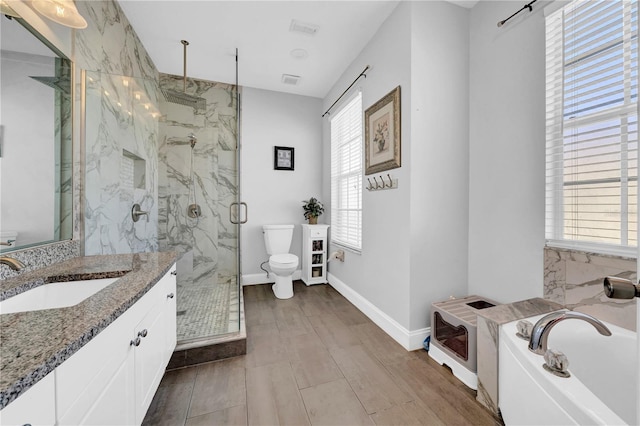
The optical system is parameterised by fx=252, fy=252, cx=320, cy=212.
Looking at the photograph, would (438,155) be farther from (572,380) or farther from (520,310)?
(572,380)

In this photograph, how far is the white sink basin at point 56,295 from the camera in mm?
958

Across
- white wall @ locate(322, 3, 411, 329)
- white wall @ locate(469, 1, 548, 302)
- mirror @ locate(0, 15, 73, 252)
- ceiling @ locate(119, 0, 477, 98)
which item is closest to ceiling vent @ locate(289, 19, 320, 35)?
ceiling @ locate(119, 0, 477, 98)

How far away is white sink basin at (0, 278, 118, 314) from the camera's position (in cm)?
96

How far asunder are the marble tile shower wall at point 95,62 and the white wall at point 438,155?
86.4 inches

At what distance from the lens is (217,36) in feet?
8.04

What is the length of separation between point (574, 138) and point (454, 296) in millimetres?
1337

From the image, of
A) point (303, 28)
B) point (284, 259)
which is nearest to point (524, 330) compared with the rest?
point (284, 259)

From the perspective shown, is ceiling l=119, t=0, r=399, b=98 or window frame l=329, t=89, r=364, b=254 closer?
ceiling l=119, t=0, r=399, b=98

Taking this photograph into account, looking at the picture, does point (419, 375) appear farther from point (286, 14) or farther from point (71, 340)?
point (286, 14)

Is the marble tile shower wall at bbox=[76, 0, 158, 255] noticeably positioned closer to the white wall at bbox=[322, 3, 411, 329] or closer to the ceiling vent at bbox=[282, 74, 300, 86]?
the ceiling vent at bbox=[282, 74, 300, 86]

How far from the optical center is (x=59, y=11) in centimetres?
120

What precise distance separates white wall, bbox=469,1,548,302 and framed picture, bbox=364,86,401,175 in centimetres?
63

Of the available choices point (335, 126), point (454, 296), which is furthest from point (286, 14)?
point (454, 296)

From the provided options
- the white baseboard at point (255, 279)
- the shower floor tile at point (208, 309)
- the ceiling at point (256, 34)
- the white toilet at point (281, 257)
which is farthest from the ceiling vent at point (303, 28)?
the white baseboard at point (255, 279)
